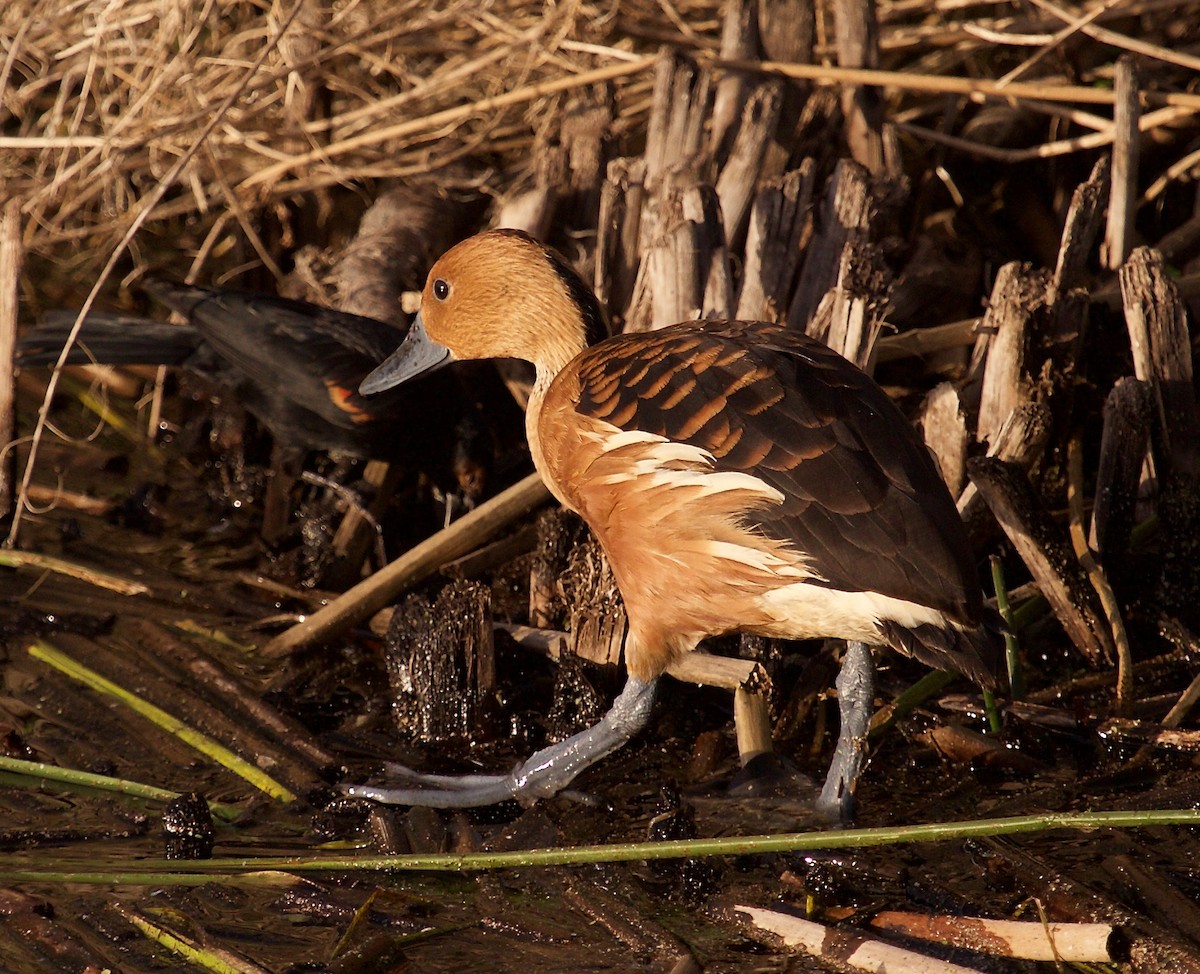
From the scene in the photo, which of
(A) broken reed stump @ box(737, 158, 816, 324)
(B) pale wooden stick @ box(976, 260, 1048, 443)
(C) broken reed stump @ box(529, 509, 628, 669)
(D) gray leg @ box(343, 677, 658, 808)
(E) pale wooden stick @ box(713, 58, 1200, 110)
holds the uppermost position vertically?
(E) pale wooden stick @ box(713, 58, 1200, 110)

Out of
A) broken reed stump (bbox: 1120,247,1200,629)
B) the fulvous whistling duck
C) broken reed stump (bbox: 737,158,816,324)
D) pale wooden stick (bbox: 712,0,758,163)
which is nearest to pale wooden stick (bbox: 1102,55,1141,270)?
broken reed stump (bbox: 1120,247,1200,629)

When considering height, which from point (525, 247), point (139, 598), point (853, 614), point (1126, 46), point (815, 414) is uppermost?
point (1126, 46)

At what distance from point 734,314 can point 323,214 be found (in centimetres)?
231

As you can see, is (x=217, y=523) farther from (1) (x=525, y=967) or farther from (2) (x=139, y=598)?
(1) (x=525, y=967)

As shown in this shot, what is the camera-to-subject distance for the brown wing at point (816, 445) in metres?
2.83

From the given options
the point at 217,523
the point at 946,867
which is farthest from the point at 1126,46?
the point at 217,523

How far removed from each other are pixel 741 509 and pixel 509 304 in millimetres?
1154

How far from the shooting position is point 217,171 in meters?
5.04

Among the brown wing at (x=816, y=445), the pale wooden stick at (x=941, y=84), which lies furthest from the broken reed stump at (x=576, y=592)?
the pale wooden stick at (x=941, y=84)

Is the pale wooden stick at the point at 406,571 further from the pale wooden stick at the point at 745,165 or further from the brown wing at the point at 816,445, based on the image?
the pale wooden stick at the point at 745,165

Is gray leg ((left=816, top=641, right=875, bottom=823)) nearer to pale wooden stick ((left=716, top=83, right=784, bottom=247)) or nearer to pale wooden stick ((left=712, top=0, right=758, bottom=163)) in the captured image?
pale wooden stick ((left=716, top=83, right=784, bottom=247))

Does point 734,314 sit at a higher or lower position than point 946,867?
higher

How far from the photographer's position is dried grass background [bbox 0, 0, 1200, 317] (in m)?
5.09

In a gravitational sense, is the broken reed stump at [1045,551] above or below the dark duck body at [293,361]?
below
